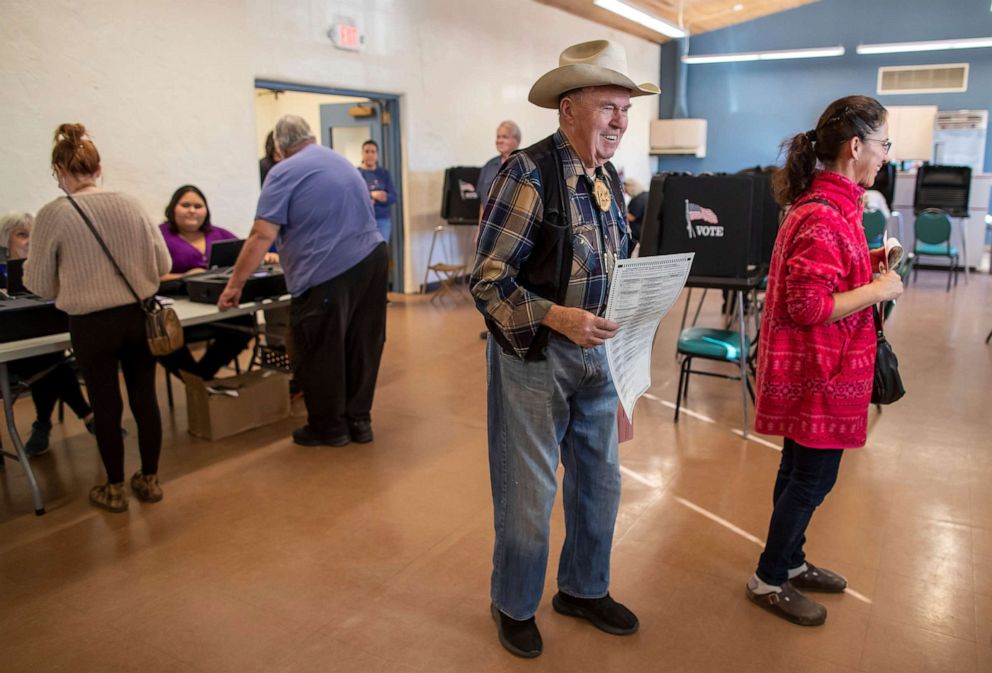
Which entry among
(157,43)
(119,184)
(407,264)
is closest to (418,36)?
(407,264)

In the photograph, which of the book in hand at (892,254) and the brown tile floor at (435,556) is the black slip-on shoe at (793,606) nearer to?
the brown tile floor at (435,556)

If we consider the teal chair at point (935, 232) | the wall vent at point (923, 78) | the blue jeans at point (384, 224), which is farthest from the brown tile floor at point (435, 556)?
the wall vent at point (923, 78)

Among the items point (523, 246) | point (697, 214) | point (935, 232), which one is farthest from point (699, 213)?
point (935, 232)

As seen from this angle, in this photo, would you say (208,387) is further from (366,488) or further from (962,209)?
(962,209)

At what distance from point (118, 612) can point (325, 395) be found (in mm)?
1500

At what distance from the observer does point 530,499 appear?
1.99m

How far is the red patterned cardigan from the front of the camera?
1.97 metres

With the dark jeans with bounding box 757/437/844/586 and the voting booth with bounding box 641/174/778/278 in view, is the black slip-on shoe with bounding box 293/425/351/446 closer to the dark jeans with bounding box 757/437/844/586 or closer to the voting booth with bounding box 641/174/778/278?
the voting booth with bounding box 641/174/778/278

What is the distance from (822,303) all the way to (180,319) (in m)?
2.63

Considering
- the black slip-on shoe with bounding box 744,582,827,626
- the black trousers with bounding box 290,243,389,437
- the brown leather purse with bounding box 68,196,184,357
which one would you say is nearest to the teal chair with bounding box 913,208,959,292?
the black trousers with bounding box 290,243,389,437

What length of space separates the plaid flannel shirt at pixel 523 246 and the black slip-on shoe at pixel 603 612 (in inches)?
34.8

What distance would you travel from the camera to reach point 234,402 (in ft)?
12.9

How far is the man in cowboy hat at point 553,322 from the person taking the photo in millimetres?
1789

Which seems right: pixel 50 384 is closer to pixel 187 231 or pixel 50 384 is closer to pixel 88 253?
pixel 187 231
